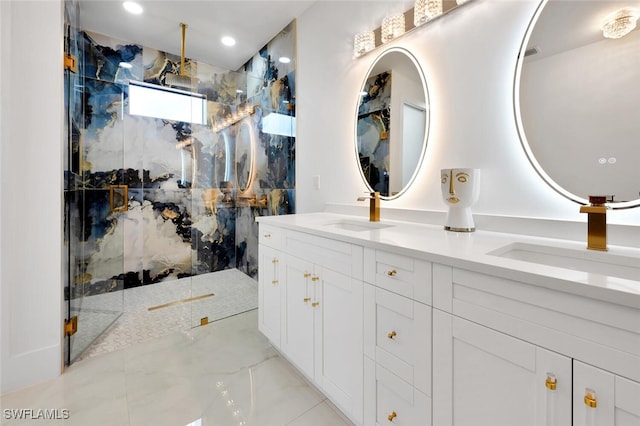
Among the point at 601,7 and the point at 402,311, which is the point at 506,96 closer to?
the point at 601,7

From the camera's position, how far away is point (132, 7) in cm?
233

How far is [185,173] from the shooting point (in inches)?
119

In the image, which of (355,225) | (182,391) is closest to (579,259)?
→ (355,225)

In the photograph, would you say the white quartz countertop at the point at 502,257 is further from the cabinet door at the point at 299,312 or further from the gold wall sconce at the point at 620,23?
the gold wall sconce at the point at 620,23

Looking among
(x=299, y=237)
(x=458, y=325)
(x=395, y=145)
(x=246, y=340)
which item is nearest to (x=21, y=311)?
(x=246, y=340)

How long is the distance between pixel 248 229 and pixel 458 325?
2.53 m

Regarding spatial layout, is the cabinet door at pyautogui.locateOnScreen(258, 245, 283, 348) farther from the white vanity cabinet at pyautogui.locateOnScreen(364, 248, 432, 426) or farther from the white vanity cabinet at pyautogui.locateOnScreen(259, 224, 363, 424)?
the white vanity cabinet at pyautogui.locateOnScreen(364, 248, 432, 426)

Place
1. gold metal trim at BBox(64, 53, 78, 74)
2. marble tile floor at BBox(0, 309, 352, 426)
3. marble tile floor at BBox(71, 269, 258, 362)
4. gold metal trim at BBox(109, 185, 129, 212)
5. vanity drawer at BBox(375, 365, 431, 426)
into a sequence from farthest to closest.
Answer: gold metal trim at BBox(109, 185, 129, 212)
marble tile floor at BBox(71, 269, 258, 362)
gold metal trim at BBox(64, 53, 78, 74)
marble tile floor at BBox(0, 309, 352, 426)
vanity drawer at BBox(375, 365, 431, 426)

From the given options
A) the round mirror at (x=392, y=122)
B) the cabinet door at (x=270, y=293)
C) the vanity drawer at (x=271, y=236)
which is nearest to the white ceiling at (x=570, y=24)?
the round mirror at (x=392, y=122)

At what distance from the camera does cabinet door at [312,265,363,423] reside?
1.16 m

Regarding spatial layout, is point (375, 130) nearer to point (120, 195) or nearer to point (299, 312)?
point (299, 312)

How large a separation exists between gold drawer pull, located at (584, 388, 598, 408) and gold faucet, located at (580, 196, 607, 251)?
1.67 feet

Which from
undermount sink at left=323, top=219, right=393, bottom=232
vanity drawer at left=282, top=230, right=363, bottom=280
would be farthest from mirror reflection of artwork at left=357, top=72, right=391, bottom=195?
vanity drawer at left=282, top=230, right=363, bottom=280

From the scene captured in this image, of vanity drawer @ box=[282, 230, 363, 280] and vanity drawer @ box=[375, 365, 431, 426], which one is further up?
vanity drawer @ box=[282, 230, 363, 280]
